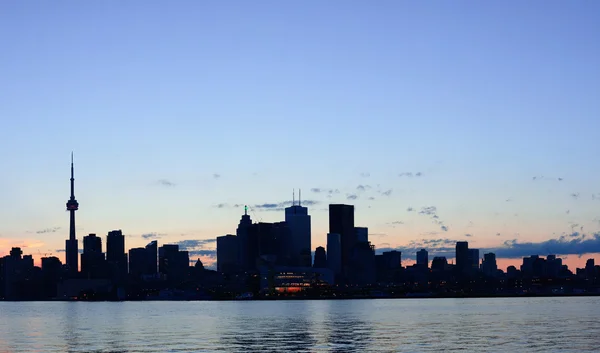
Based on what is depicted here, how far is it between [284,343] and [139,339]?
2397cm

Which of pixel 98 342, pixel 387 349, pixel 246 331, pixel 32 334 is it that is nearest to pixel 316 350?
pixel 387 349

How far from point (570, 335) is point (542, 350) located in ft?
88.4

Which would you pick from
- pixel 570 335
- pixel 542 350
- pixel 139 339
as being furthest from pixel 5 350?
pixel 570 335

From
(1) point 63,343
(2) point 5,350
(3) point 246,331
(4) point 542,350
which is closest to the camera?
(4) point 542,350

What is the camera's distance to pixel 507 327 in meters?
154

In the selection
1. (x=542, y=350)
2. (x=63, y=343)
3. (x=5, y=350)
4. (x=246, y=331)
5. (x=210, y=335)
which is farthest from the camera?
(x=246, y=331)

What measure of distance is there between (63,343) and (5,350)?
39.7 ft

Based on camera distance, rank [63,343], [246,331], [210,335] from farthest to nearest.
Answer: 1. [246,331]
2. [210,335]
3. [63,343]

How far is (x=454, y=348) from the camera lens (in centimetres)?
10581

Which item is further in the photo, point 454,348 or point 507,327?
point 507,327

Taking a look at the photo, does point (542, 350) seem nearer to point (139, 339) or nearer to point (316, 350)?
point (316, 350)

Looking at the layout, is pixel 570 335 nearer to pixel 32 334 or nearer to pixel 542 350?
pixel 542 350

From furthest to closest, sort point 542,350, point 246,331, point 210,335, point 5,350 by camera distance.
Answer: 1. point 246,331
2. point 210,335
3. point 5,350
4. point 542,350

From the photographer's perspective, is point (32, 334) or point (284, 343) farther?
point (32, 334)
